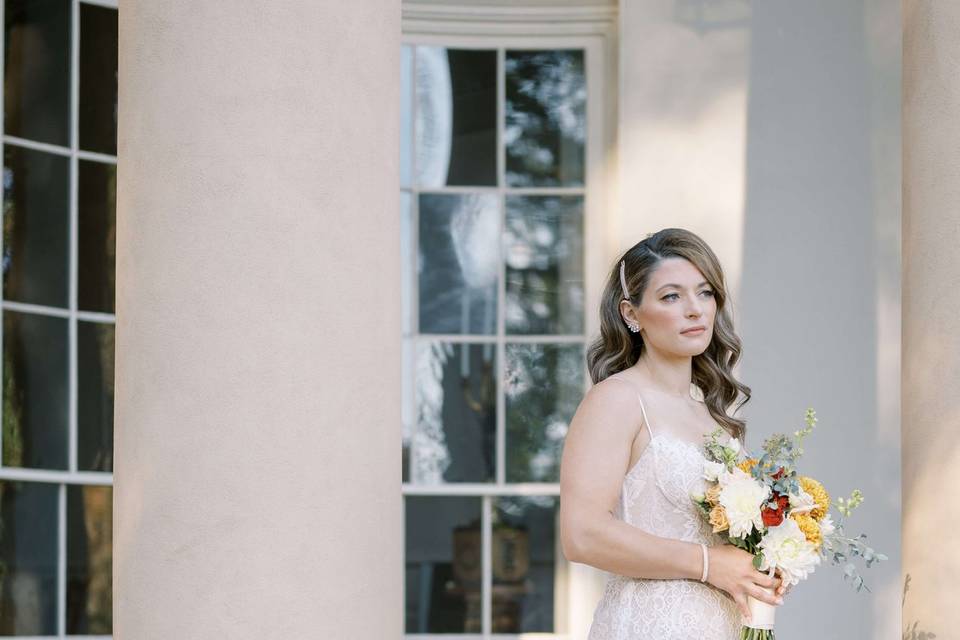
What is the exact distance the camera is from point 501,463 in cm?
708

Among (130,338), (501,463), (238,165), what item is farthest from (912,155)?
(501,463)

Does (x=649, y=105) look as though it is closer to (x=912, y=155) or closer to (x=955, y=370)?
(x=912, y=155)

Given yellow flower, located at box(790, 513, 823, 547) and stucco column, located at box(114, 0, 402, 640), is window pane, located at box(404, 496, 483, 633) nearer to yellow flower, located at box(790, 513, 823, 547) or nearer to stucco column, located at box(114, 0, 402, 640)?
stucco column, located at box(114, 0, 402, 640)

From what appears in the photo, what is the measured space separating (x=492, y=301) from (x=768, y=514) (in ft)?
12.0

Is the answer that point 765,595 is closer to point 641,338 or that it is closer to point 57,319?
point 641,338

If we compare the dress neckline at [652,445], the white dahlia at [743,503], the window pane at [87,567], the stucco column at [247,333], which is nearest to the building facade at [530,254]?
the window pane at [87,567]

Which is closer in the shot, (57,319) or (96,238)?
(57,319)

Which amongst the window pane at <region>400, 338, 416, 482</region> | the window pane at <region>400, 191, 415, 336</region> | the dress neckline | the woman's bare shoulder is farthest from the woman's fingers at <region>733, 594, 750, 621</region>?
the window pane at <region>400, 191, 415, 336</region>

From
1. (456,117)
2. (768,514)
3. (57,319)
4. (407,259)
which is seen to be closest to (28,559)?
(57,319)

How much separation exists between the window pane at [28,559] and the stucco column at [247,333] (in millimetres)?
2689

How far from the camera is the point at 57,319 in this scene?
20.8 ft

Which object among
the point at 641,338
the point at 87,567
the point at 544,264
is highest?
the point at 544,264

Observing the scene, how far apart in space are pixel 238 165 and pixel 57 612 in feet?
11.2

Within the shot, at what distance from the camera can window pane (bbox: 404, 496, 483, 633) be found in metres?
7.01
